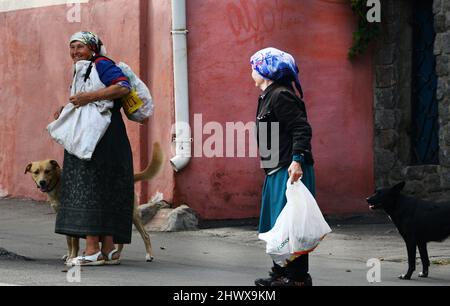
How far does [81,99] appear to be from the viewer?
9.77m

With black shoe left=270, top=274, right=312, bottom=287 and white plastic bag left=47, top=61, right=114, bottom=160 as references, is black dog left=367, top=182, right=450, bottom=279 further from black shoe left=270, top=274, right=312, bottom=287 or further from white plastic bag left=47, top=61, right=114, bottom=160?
white plastic bag left=47, top=61, right=114, bottom=160

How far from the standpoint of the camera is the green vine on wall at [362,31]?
14211 millimetres

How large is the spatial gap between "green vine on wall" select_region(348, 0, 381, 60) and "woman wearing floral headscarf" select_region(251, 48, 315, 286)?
5.72 m

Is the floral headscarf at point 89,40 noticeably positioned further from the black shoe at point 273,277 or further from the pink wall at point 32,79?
the pink wall at point 32,79

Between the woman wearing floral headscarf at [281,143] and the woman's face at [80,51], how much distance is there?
5.82ft

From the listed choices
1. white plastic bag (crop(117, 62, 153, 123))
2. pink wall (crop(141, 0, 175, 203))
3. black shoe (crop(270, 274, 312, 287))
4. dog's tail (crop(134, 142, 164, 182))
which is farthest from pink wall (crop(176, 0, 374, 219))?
black shoe (crop(270, 274, 312, 287))

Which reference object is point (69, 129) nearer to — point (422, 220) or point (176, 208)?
point (422, 220)

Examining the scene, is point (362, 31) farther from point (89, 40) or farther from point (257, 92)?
point (89, 40)

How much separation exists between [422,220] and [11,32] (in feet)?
28.1

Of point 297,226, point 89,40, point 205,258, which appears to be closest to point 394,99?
point 205,258

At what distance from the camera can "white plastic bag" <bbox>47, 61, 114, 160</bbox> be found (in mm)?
9727

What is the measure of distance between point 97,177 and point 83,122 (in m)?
0.46

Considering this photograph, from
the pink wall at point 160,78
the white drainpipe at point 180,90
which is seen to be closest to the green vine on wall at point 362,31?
the white drainpipe at point 180,90

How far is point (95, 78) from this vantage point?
984cm
